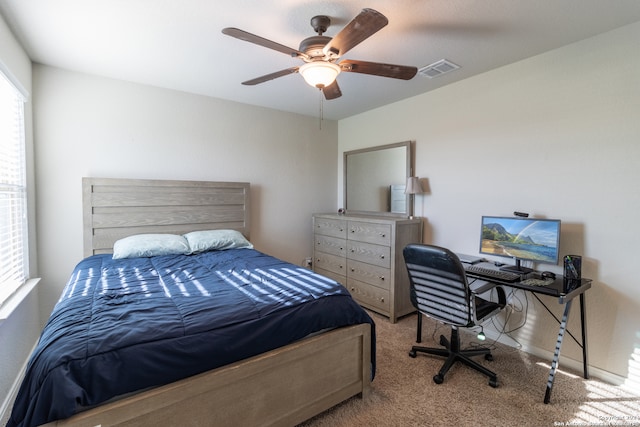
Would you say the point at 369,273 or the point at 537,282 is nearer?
the point at 537,282

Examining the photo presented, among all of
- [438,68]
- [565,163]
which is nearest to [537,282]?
[565,163]

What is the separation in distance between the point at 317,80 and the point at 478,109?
6.08 ft

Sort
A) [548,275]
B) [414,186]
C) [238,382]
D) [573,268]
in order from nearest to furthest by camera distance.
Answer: [238,382]
[573,268]
[548,275]
[414,186]

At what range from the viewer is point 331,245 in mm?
3945

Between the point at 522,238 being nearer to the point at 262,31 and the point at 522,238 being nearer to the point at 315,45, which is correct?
the point at 315,45

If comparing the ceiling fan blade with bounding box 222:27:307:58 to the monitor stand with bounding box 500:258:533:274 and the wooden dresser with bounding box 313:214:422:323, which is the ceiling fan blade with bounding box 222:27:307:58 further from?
the monitor stand with bounding box 500:258:533:274

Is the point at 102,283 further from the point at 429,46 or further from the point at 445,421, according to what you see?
the point at 429,46

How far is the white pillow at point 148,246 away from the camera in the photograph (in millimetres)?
2713

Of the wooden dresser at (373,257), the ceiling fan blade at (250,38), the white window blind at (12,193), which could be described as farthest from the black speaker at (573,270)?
the white window blind at (12,193)

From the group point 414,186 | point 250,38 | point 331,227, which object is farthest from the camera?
point 331,227

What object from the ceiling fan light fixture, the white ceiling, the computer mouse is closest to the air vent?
the white ceiling

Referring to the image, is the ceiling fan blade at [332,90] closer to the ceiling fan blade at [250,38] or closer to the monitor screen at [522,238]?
the ceiling fan blade at [250,38]

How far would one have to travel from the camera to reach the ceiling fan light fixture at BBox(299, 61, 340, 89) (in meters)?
1.85

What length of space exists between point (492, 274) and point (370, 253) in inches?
51.9
